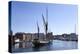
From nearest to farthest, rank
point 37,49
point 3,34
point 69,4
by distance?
point 3,34
point 37,49
point 69,4

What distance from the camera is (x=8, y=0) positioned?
300 cm

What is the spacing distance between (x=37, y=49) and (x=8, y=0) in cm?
99

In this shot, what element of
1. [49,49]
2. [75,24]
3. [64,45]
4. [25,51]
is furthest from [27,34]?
[75,24]

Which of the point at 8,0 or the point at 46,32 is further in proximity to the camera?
the point at 46,32

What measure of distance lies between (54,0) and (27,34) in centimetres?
81

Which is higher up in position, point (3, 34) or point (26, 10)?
point (26, 10)

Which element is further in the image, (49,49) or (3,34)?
(49,49)

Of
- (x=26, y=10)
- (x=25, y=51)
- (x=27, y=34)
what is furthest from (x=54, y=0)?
(x=25, y=51)

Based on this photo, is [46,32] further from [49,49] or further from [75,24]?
[75,24]

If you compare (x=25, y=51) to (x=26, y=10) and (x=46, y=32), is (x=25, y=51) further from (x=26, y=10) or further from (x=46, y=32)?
(x=26, y=10)

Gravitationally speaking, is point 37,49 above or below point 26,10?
below

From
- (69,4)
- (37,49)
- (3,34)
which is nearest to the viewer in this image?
(3,34)

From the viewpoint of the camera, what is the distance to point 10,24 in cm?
299

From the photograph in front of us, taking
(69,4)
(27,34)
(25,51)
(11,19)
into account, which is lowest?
(25,51)
